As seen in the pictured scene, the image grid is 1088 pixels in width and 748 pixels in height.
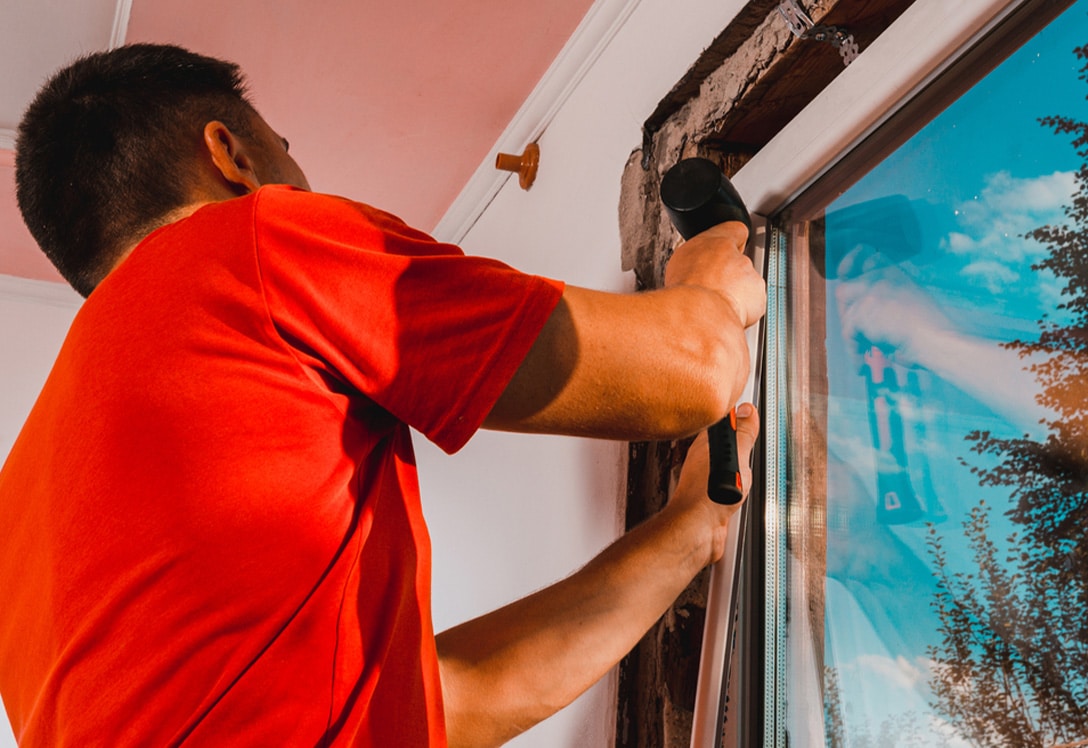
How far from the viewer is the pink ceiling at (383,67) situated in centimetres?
197

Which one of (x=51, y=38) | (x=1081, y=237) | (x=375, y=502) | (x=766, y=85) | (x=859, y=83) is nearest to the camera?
(x=1081, y=237)

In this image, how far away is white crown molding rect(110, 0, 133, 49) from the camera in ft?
6.53

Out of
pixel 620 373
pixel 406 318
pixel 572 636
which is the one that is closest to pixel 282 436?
pixel 406 318

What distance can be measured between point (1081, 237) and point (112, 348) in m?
0.84

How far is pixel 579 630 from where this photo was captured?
1072 mm

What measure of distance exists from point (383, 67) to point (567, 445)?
111 centimetres

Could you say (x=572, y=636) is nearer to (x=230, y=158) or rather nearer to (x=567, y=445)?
(x=567, y=445)

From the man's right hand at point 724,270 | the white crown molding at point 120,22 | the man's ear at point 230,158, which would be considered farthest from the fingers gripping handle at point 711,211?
the white crown molding at point 120,22

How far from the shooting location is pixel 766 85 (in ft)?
3.95

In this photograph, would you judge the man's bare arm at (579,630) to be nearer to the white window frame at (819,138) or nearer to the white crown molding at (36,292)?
the white window frame at (819,138)

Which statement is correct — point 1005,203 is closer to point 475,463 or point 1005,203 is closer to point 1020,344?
point 1020,344

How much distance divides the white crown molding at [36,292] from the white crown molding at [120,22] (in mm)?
1775

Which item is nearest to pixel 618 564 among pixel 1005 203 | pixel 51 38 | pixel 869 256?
pixel 869 256

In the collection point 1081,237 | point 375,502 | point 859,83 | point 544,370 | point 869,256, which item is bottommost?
point 375,502
